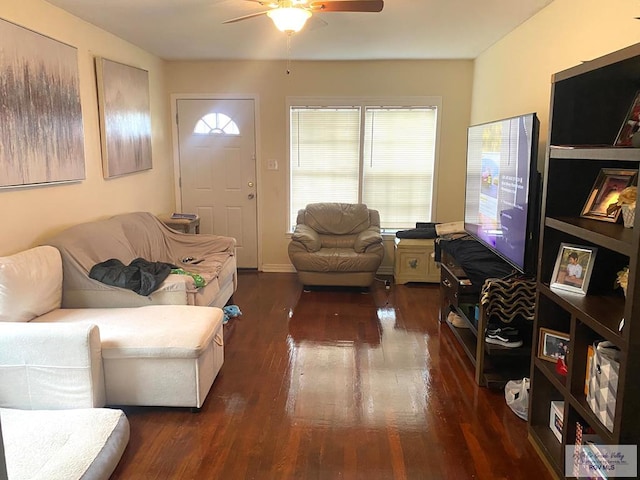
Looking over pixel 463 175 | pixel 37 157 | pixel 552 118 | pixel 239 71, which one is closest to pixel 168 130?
pixel 239 71

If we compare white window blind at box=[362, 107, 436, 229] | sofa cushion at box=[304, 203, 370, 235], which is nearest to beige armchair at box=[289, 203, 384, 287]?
sofa cushion at box=[304, 203, 370, 235]

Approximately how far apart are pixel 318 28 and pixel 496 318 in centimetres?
258

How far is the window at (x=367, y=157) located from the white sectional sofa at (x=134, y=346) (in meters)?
3.13

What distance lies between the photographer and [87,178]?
148 inches

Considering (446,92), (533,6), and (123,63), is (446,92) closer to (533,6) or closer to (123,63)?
(533,6)

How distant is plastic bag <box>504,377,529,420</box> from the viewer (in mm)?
2633

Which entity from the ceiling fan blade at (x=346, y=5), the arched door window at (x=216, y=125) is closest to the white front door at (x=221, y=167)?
the arched door window at (x=216, y=125)

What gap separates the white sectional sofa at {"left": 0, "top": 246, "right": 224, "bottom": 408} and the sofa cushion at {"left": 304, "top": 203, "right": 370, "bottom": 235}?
8.82 feet

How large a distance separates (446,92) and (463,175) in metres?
0.93

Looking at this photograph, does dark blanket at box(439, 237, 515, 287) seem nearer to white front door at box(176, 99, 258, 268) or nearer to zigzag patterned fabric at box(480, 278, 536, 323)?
zigzag patterned fabric at box(480, 278, 536, 323)

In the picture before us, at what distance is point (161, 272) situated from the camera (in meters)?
3.29

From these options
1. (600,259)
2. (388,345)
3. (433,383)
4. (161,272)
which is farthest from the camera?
(388,345)

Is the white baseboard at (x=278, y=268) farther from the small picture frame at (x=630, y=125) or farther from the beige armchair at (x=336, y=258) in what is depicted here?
the small picture frame at (x=630, y=125)

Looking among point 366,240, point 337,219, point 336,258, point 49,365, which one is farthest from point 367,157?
point 49,365
